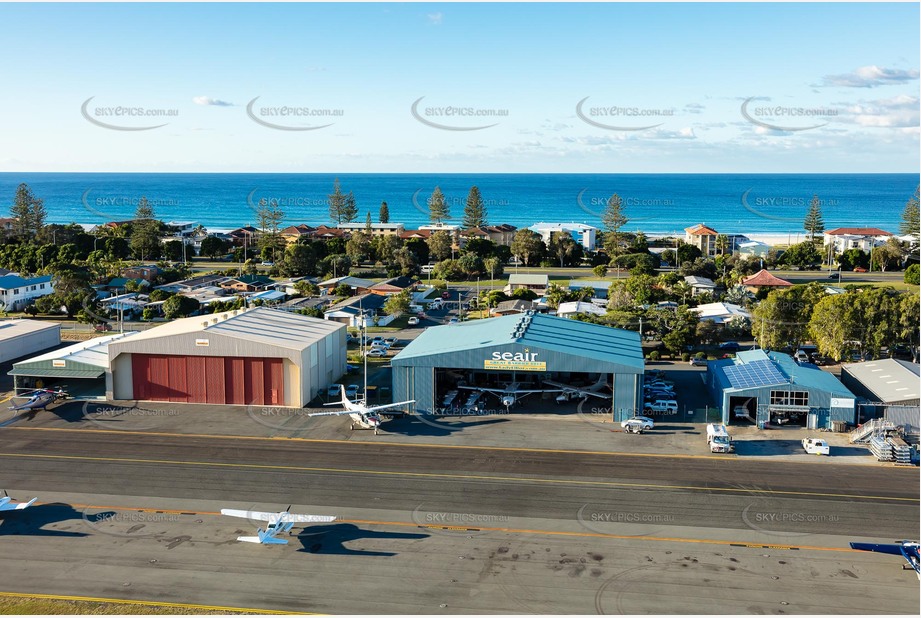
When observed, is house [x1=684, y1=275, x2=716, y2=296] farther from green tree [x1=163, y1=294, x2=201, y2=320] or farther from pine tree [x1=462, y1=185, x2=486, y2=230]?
pine tree [x1=462, y1=185, x2=486, y2=230]

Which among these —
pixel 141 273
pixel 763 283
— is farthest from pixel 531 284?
pixel 141 273

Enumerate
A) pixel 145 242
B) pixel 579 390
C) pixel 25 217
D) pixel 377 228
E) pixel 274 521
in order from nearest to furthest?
pixel 274 521 < pixel 579 390 < pixel 145 242 < pixel 25 217 < pixel 377 228

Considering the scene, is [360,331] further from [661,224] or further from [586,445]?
[661,224]

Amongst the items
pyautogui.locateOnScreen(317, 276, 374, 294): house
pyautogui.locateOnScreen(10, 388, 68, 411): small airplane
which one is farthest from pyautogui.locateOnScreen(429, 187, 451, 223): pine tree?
pyautogui.locateOnScreen(10, 388, 68, 411): small airplane

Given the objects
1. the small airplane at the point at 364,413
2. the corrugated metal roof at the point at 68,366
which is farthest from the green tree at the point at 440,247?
the small airplane at the point at 364,413

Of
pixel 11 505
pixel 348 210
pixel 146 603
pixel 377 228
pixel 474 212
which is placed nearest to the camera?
pixel 146 603

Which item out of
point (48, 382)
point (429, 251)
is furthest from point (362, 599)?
point (429, 251)

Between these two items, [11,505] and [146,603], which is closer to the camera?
[146,603]

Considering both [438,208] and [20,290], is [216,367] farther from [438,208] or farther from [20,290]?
[438,208]
